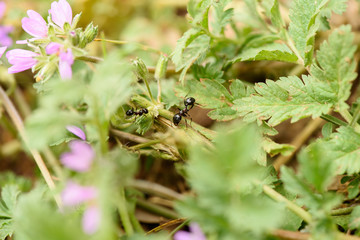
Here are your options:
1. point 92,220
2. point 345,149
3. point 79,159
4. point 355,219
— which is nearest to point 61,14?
point 79,159

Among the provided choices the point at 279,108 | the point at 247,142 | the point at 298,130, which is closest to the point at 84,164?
the point at 247,142

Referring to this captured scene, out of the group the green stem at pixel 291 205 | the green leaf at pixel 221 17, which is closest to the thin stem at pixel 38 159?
the green stem at pixel 291 205

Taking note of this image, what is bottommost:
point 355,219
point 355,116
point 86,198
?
point 355,219

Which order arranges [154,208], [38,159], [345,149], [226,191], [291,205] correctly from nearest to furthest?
[226,191]
[291,205]
[345,149]
[38,159]
[154,208]

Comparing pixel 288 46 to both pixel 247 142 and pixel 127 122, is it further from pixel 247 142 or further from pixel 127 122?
pixel 247 142

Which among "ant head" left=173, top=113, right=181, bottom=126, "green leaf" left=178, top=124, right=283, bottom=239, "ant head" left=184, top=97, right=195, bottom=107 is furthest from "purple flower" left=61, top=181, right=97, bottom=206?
"ant head" left=184, top=97, right=195, bottom=107

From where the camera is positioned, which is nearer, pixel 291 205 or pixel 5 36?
pixel 291 205

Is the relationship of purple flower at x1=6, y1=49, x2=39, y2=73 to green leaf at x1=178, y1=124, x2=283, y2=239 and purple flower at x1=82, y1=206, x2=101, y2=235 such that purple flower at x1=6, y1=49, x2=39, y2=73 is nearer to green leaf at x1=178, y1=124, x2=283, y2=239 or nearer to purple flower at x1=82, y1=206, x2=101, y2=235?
purple flower at x1=82, y1=206, x2=101, y2=235

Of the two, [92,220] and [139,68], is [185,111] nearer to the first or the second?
[139,68]
